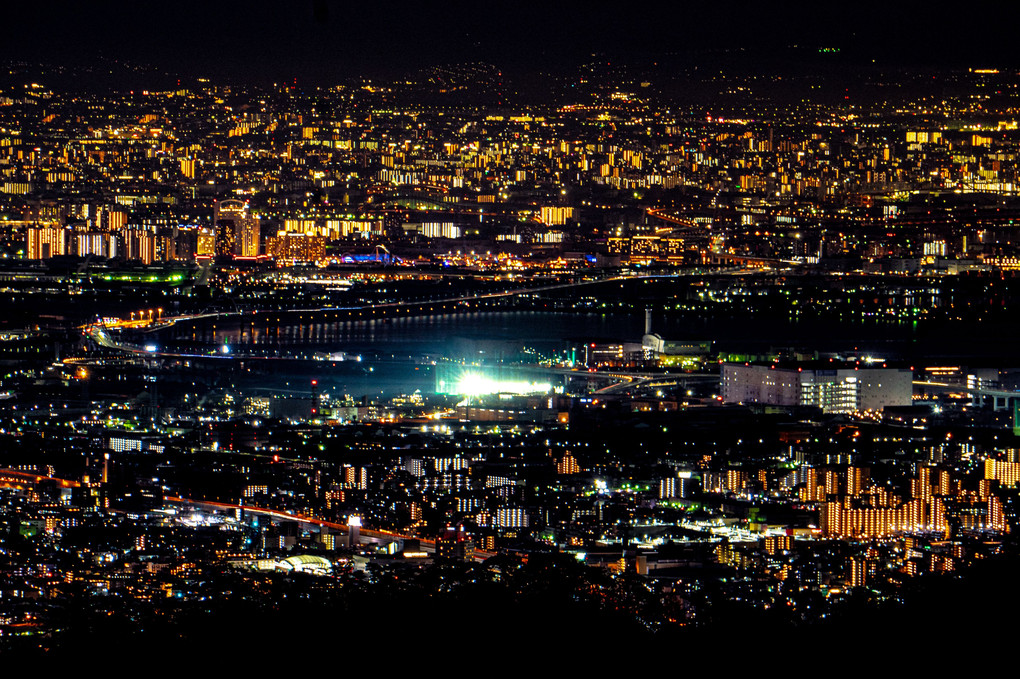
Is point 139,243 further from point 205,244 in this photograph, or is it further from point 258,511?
point 258,511

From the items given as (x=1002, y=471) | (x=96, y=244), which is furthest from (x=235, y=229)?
(x=1002, y=471)

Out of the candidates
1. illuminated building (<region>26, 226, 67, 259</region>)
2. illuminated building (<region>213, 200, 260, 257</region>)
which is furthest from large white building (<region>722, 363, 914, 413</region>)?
illuminated building (<region>26, 226, 67, 259</region>)

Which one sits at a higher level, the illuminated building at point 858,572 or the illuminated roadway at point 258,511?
the illuminated building at point 858,572

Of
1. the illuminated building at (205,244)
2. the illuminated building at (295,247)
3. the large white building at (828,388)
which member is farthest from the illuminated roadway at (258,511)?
the illuminated building at (205,244)

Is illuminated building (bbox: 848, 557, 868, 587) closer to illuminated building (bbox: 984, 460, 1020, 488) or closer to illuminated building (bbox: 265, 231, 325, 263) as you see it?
illuminated building (bbox: 984, 460, 1020, 488)

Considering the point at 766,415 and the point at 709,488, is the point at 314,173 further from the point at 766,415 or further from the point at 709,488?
the point at 709,488

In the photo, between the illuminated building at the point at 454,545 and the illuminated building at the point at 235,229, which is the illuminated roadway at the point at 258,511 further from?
the illuminated building at the point at 235,229

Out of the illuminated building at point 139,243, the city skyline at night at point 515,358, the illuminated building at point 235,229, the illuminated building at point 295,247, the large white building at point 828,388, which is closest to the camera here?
the city skyline at night at point 515,358

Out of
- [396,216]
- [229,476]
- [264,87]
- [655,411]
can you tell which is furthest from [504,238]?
[229,476]
